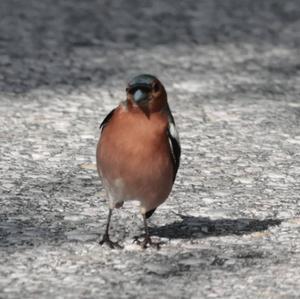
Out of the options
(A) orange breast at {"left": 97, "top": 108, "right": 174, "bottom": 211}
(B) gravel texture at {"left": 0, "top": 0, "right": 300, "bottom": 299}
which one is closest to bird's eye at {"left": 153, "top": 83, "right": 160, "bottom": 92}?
(A) orange breast at {"left": 97, "top": 108, "right": 174, "bottom": 211}

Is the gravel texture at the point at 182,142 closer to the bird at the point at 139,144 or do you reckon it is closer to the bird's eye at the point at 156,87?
the bird at the point at 139,144

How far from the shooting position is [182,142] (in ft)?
25.4

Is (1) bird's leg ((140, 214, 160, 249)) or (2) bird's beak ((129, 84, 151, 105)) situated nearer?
(2) bird's beak ((129, 84, 151, 105))

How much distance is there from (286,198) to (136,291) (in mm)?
1784

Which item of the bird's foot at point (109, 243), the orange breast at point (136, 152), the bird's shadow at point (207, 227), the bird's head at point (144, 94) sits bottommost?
the bird's foot at point (109, 243)

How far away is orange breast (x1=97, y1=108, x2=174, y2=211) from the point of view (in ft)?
17.9

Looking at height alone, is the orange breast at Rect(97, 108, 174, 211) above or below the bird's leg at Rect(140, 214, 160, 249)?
above

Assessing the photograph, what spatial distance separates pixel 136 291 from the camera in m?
5.10

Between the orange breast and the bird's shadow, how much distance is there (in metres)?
0.48

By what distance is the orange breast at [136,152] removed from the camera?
5461mm

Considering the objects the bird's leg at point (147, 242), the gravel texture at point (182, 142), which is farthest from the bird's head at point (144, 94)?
the gravel texture at point (182, 142)

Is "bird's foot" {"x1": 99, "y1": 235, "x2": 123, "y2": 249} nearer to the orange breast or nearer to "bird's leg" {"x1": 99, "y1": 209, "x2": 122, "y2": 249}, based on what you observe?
"bird's leg" {"x1": 99, "y1": 209, "x2": 122, "y2": 249}

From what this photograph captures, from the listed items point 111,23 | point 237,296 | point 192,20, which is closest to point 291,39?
point 192,20

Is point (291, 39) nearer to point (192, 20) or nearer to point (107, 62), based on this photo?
point (192, 20)
